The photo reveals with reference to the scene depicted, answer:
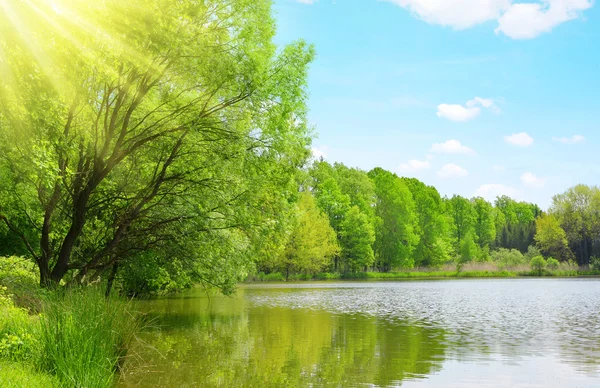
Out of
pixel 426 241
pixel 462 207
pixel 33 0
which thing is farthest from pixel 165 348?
pixel 462 207

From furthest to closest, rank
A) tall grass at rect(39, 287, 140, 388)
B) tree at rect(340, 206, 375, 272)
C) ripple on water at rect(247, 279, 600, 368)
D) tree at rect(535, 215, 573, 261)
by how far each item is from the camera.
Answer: tree at rect(535, 215, 573, 261)
tree at rect(340, 206, 375, 272)
ripple on water at rect(247, 279, 600, 368)
tall grass at rect(39, 287, 140, 388)

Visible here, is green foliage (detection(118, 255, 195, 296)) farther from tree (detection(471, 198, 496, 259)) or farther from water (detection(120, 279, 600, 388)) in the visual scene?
tree (detection(471, 198, 496, 259))

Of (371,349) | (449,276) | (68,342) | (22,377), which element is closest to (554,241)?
(449,276)

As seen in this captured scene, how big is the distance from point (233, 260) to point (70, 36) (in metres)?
10.6

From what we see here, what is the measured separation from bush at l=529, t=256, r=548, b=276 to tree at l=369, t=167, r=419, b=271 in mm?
16528

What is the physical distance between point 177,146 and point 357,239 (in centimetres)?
5831

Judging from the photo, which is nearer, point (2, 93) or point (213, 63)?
point (2, 93)

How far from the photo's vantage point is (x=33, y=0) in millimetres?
9750

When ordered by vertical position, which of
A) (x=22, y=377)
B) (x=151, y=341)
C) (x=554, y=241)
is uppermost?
(x=554, y=241)

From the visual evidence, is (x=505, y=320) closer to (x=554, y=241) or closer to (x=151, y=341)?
(x=151, y=341)

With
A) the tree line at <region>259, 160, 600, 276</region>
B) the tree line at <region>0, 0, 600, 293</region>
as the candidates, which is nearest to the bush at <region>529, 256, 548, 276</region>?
the tree line at <region>259, 160, 600, 276</region>

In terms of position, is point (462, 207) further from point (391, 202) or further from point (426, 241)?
point (391, 202)

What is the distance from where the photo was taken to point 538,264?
238 feet

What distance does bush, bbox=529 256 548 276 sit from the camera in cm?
7238
